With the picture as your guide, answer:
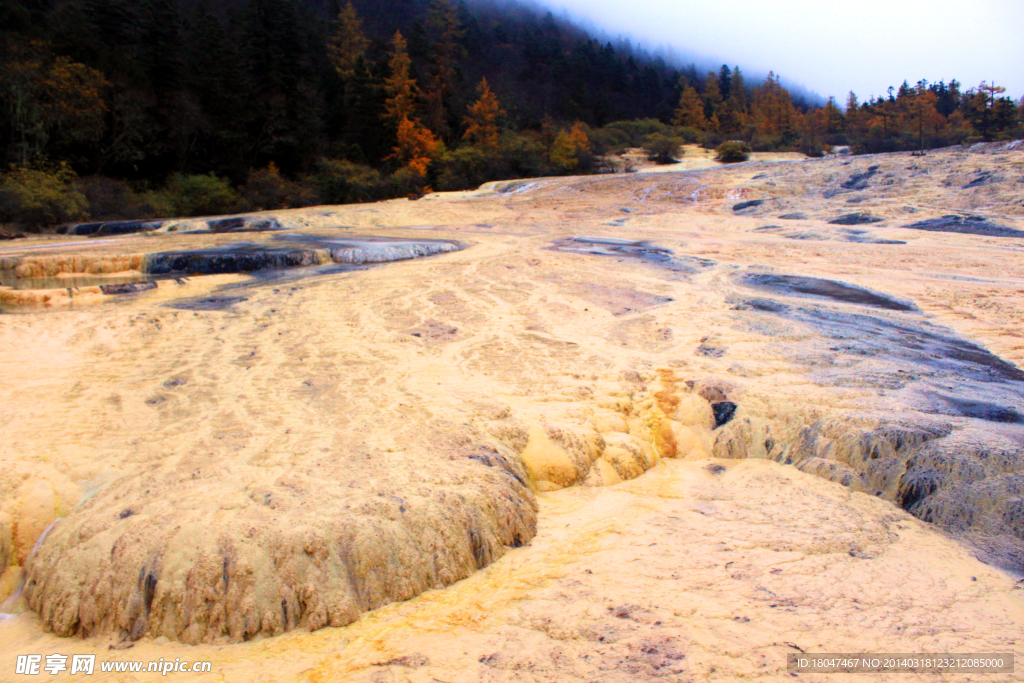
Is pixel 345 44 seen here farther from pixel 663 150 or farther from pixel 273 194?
pixel 663 150

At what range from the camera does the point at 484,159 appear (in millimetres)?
21875

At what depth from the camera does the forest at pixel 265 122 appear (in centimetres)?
1600

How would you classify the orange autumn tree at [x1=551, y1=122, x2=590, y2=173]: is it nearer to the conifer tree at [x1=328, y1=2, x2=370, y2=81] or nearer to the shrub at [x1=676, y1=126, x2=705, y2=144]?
the shrub at [x1=676, y1=126, x2=705, y2=144]

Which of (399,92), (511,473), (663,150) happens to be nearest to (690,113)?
(663,150)

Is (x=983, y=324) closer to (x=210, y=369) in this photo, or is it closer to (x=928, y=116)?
(x=210, y=369)

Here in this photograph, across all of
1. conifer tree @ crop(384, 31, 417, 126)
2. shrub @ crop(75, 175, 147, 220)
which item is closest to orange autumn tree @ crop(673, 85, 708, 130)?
Answer: conifer tree @ crop(384, 31, 417, 126)

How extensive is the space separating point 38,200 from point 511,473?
13.2 meters

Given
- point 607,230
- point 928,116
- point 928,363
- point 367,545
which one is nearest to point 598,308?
point 928,363

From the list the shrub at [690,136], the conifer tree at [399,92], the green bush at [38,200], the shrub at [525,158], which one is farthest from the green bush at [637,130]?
the green bush at [38,200]

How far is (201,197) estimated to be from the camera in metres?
17.4

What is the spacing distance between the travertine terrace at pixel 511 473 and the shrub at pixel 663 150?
18.5 m

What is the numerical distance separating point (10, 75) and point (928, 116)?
39.6 m

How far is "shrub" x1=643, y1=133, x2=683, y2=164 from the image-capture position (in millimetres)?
23094

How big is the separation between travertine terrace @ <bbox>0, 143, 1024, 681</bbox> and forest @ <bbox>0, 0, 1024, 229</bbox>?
405 inches
